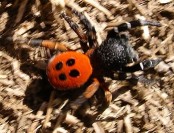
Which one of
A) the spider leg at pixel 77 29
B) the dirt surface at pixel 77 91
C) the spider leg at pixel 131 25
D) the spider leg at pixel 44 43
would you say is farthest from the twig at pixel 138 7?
the spider leg at pixel 44 43

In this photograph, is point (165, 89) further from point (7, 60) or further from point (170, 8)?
point (7, 60)

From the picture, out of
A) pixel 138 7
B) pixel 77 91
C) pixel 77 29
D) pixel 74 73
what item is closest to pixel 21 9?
pixel 77 29

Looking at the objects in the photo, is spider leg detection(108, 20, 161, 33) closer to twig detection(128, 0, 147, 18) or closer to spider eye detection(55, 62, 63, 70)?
twig detection(128, 0, 147, 18)

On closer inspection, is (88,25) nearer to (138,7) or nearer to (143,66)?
(138,7)

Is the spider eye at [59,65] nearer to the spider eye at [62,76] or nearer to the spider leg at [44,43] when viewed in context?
the spider eye at [62,76]

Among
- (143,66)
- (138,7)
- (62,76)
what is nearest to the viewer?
(62,76)

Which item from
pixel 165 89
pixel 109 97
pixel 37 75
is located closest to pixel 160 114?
pixel 165 89
